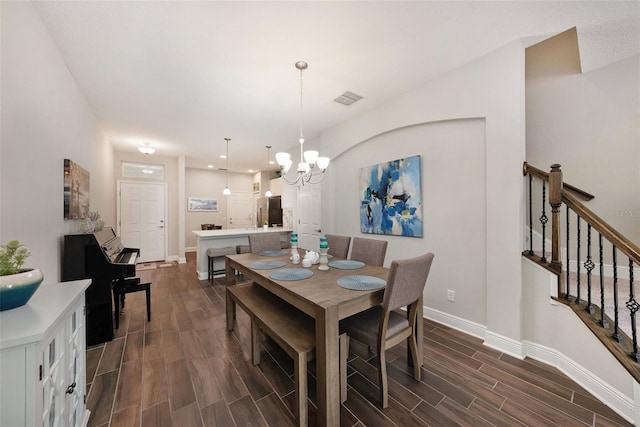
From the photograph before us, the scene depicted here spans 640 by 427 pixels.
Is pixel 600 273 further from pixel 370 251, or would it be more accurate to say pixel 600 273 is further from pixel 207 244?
pixel 207 244

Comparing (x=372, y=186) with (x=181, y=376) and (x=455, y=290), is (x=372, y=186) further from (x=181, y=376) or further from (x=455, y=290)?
(x=181, y=376)

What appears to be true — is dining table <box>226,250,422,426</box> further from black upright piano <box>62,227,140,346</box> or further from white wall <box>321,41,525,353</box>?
black upright piano <box>62,227,140,346</box>

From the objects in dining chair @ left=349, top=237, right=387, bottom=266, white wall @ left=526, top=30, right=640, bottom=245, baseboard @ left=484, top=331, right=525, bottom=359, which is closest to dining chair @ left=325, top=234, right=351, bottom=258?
dining chair @ left=349, top=237, right=387, bottom=266

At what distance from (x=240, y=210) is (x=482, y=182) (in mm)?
7726

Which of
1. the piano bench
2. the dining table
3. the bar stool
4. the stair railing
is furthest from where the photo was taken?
the bar stool

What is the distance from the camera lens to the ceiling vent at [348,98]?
307cm

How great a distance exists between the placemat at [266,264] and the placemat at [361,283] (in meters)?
0.70

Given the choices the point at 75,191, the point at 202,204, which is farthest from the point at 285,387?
the point at 202,204

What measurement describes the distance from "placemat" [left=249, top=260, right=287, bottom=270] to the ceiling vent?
2.30 meters

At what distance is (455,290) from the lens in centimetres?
263

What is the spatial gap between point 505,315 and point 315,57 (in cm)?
309

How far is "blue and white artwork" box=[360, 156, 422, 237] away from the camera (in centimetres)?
295

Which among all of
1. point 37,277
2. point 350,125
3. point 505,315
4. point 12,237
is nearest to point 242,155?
point 350,125

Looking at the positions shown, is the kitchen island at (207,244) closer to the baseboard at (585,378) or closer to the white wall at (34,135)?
the white wall at (34,135)
